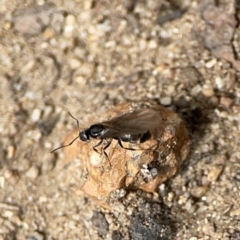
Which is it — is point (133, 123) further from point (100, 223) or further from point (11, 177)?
point (11, 177)

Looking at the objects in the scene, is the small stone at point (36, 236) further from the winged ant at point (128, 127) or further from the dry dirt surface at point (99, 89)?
the winged ant at point (128, 127)

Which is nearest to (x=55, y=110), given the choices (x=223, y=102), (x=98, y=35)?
(x=98, y=35)

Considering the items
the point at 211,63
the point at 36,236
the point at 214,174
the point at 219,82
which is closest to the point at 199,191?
the point at 214,174

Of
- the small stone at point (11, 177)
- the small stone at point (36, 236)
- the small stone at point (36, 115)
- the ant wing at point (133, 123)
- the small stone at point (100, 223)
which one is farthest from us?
the small stone at point (36, 115)

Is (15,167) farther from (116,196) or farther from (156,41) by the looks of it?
(156,41)

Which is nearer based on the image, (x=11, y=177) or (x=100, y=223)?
(x=100, y=223)

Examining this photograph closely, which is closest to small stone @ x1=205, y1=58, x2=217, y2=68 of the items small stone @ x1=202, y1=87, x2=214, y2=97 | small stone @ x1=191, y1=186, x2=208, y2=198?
small stone @ x1=202, y1=87, x2=214, y2=97

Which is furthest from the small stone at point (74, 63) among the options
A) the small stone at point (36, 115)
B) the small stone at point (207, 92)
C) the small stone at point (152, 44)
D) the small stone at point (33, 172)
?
the small stone at point (207, 92)
